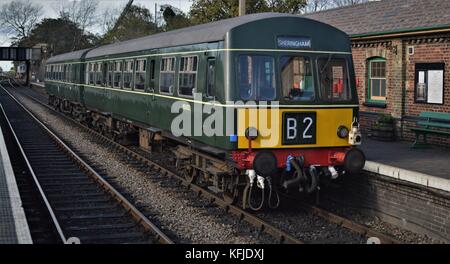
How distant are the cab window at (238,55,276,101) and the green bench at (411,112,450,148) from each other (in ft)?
15.9

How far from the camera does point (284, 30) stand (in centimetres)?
905

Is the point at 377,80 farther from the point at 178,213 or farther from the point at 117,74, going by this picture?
the point at 178,213

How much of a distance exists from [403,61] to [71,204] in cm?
869

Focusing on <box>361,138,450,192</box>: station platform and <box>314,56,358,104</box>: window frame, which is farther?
<box>314,56,358,104</box>: window frame

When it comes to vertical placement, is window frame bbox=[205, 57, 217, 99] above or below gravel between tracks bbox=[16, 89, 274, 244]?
above

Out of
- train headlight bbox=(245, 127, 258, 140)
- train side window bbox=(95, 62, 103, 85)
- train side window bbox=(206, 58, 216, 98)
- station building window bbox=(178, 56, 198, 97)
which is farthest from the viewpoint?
train side window bbox=(95, 62, 103, 85)

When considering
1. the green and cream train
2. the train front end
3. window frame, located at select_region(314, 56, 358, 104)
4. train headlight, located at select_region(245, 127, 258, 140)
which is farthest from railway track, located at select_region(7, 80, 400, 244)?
window frame, located at select_region(314, 56, 358, 104)

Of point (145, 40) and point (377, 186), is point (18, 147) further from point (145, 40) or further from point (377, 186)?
point (377, 186)

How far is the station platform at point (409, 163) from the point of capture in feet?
27.0

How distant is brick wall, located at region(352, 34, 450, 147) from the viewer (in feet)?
43.0

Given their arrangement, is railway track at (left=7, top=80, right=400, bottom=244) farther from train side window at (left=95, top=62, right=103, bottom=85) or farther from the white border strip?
train side window at (left=95, top=62, right=103, bottom=85)

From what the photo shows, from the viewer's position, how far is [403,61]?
46.8 feet

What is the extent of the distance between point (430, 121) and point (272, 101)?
6120 mm
